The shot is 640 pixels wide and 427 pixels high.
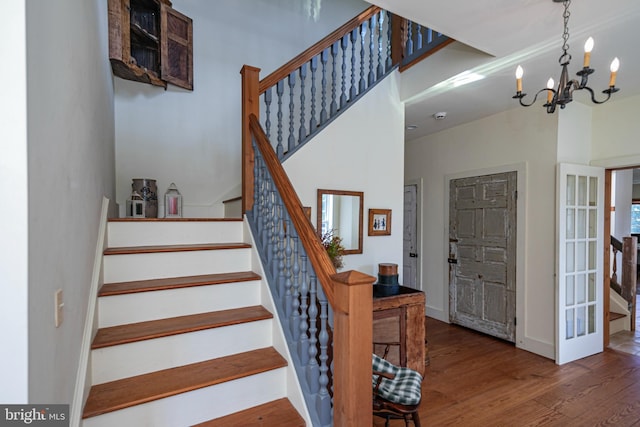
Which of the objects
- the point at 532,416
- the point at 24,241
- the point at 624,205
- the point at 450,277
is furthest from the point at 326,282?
the point at 624,205

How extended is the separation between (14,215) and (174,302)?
3.99ft

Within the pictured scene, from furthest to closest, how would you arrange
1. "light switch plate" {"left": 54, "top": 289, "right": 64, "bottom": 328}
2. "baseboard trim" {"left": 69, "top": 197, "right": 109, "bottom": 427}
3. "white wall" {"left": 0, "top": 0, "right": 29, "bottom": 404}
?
"baseboard trim" {"left": 69, "top": 197, "right": 109, "bottom": 427} → "light switch plate" {"left": 54, "top": 289, "right": 64, "bottom": 328} → "white wall" {"left": 0, "top": 0, "right": 29, "bottom": 404}

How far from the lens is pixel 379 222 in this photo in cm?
332

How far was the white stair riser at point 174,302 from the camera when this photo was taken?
5.46 ft

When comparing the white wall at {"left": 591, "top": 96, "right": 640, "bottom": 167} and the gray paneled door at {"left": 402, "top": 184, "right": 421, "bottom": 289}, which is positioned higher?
the white wall at {"left": 591, "top": 96, "right": 640, "bottom": 167}

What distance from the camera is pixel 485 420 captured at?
2311 millimetres

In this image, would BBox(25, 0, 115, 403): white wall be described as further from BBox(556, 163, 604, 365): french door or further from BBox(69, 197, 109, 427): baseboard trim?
BBox(556, 163, 604, 365): french door

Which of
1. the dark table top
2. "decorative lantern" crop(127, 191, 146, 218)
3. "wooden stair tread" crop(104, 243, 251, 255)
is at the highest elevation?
"decorative lantern" crop(127, 191, 146, 218)

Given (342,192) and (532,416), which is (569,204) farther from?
(342,192)

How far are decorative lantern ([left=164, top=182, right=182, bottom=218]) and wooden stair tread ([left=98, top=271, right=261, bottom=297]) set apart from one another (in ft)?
4.38

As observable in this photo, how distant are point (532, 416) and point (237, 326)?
230 cm

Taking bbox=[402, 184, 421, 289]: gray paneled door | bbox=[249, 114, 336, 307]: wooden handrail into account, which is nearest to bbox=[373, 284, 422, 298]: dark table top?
bbox=[249, 114, 336, 307]: wooden handrail

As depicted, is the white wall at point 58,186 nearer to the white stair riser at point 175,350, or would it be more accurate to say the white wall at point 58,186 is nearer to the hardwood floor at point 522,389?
the white stair riser at point 175,350

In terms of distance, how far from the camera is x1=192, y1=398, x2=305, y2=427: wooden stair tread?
4.84 ft
